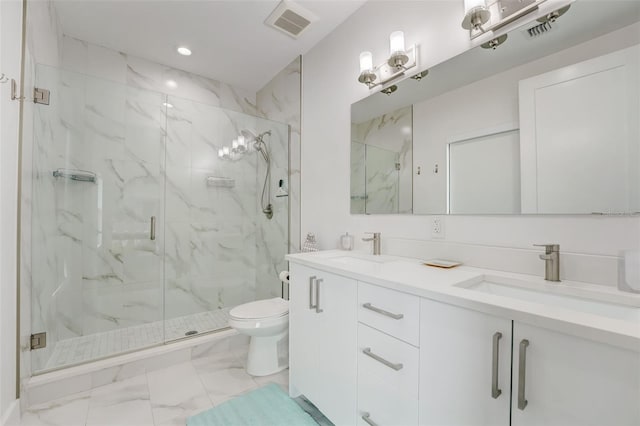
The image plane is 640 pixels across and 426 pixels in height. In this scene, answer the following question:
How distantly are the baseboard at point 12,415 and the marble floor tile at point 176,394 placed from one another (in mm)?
591

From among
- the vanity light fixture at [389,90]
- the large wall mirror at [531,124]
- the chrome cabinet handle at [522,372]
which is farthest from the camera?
the vanity light fixture at [389,90]

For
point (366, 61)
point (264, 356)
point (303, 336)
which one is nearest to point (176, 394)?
point (264, 356)

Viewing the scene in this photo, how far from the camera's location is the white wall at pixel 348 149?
1.02 metres

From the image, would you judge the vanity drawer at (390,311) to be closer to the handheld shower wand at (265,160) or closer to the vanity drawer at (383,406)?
the vanity drawer at (383,406)

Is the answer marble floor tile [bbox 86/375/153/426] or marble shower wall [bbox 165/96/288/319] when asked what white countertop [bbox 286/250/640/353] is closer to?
marble floor tile [bbox 86/375/153/426]

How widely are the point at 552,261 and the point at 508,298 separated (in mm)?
409

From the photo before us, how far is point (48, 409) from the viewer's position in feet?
4.98

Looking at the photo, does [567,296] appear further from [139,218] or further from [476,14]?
[139,218]

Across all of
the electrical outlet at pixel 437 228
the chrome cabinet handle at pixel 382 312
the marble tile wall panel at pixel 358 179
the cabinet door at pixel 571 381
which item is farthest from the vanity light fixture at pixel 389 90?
the cabinet door at pixel 571 381

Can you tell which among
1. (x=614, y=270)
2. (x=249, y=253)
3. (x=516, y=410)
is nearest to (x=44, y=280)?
(x=249, y=253)

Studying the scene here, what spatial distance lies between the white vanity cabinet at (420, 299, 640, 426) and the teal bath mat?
84 centimetres

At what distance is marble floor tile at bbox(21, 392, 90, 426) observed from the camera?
143 centimetres

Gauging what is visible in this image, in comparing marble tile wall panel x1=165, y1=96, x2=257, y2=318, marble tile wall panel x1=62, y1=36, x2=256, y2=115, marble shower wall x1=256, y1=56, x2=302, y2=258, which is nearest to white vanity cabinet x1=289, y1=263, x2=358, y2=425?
marble shower wall x1=256, y1=56, x2=302, y2=258

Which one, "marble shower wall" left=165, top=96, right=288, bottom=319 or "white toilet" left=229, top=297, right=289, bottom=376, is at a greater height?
"marble shower wall" left=165, top=96, right=288, bottom=319
